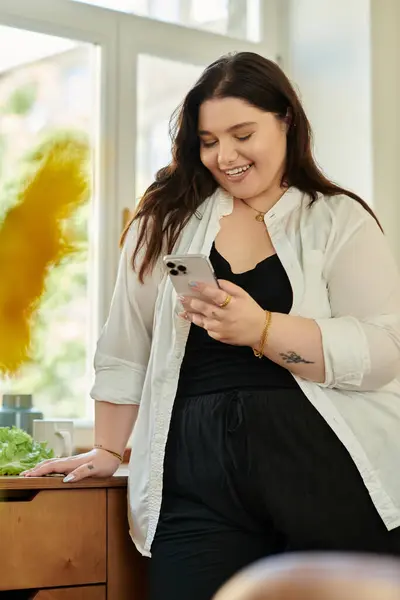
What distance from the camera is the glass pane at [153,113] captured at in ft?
7.82

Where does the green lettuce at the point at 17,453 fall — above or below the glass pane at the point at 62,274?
below

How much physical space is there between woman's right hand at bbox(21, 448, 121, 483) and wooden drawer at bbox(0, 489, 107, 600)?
0.03 meters

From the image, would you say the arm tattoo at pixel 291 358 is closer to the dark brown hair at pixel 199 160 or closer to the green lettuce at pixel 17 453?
the dark brown hair at pixel 199 160

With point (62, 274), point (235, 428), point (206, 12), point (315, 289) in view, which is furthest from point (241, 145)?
point (206, 12)

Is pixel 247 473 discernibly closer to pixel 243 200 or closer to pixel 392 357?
pixel 392 357

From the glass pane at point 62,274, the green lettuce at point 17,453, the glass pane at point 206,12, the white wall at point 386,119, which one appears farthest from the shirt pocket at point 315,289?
the glass pane at point 206,12

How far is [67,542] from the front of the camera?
1.44m

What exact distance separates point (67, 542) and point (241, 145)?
699mm

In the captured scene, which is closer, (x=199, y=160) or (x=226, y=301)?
(x=226, y=301)

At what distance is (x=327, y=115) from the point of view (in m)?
2.49

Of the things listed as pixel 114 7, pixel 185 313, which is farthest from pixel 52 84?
pixel 185 313

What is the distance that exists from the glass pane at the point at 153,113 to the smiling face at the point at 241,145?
99 centimetres

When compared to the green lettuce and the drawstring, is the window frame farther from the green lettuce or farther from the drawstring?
the drawstring

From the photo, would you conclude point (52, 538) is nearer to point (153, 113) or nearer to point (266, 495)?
point (266, 495)
